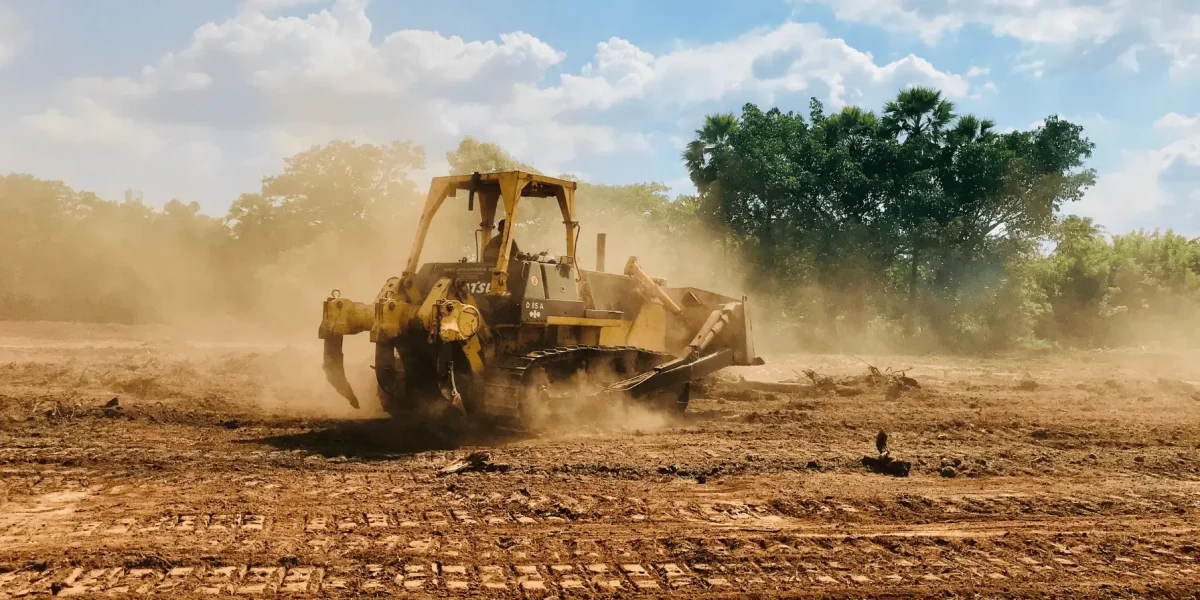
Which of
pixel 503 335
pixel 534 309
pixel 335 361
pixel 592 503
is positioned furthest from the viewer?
pixel 335 361

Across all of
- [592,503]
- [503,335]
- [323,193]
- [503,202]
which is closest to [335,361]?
[503,335]

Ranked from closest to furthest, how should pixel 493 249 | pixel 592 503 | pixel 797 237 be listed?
1. pixel 592 503
2. pixel 493 249
3. pixel 797 237

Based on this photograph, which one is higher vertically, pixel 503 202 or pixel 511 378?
pixel 503 202

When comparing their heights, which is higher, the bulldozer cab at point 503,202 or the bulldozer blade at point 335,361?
the bulldozer cab at point 503,202

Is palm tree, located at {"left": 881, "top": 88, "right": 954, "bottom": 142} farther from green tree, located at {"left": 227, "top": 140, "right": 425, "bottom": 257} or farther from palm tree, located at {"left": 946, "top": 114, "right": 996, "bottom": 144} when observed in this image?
green tree, located at {"left": 227, "top": 140, "right": 425, "bottom": 257}

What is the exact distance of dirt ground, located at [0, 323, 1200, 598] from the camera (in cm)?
496

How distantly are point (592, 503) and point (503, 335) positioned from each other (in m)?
3.50

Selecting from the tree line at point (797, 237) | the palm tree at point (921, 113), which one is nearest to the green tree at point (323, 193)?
the tree line at point (797, 237)

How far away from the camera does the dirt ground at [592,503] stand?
496cm

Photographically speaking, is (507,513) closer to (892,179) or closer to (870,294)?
(870,294)

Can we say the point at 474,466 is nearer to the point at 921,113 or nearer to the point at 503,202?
the point at 503,202

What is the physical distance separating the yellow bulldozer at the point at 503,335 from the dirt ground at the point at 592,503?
1.52ft

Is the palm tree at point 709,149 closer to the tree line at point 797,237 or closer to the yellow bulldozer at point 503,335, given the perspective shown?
the tree line at point 797,237

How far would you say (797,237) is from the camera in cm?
3028
